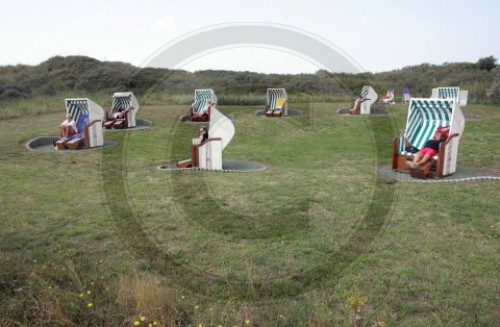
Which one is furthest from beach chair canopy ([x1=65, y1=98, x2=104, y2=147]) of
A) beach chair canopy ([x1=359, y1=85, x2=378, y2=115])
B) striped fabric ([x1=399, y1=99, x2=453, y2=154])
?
beach chair canopy ([x1=359, y1=85, x2=378, y2=115])

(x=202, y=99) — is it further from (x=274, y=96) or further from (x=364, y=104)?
(x=364, y=104)

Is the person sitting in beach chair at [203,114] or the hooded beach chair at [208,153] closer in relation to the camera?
the hooded beach chair at [208,153]

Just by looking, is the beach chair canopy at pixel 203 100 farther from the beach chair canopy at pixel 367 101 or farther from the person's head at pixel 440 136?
the person's head at pixel 440 136

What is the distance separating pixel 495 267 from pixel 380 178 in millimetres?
4332

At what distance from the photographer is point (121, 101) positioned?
1886 centimetres

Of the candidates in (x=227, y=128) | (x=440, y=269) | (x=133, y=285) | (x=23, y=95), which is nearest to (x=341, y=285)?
(x=440, y=269)

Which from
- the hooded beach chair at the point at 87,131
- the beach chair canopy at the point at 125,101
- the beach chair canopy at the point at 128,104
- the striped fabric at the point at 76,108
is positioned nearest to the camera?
the hooded beach chair at the point at 87,131

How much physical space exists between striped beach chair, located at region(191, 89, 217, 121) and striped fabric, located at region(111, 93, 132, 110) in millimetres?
3103

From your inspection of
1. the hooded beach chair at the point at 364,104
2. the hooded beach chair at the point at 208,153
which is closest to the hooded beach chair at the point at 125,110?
the hooded beach chair at the point at 208,153

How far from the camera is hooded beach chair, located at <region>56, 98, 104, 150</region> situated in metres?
12.7

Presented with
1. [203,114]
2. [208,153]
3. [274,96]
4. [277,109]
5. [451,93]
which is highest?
[451,93]

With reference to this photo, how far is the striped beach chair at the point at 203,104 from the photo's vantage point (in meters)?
19.5

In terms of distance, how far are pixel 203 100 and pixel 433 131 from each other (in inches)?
498

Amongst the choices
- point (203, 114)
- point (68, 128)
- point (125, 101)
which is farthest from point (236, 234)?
point (125, 101)
